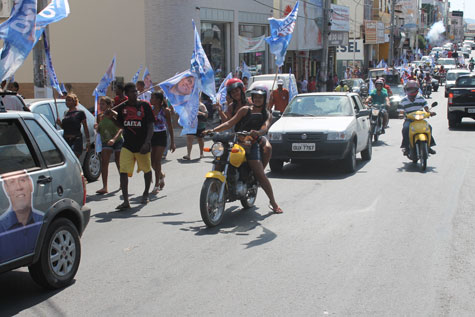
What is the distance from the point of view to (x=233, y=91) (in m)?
8.70

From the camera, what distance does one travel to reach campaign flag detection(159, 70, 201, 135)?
38.0 ft

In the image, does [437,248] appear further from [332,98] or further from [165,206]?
[332,98]

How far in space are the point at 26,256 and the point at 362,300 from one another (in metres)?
2.81

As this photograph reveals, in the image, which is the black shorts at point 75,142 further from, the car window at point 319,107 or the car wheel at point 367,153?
the car wheel at point 367,153

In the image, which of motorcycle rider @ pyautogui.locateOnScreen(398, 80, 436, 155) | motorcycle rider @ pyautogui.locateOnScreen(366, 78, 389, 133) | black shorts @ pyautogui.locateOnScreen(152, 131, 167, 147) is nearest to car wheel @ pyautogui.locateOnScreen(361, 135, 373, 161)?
motorcycle rider @ pyautogui.locateOnScreen(398, 80, 436, 155)

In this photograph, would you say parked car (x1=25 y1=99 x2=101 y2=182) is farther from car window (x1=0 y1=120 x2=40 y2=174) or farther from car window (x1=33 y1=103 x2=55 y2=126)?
car window (x1=0 y1=120 x2=40 y2=174)

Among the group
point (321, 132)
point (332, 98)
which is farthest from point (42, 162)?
point (332, 98)

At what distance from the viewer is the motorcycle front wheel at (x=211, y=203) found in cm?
762

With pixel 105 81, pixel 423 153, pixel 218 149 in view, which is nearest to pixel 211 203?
pixel 218 149

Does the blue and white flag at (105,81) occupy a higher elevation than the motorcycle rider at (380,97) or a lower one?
higher

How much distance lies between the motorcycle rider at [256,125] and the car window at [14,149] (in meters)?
3.32

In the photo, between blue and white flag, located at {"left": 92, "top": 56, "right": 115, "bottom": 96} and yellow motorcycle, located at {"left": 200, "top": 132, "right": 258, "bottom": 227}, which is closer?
yellow motorcycle, located at {"left": 200, "top": 132, "right": 258, "bottom": 227}

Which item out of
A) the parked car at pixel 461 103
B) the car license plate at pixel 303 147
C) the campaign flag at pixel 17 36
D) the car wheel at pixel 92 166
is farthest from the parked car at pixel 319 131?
the parked car at pixel 461 103

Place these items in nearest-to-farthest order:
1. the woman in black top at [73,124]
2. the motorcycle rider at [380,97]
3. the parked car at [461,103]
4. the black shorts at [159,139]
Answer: the black shorts at [159,139] → the woman in black top at [73,124] → the motorcycle rider at [380,97] → the parked car at [461,103]
